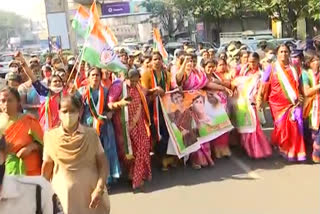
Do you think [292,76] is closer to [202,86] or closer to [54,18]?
[202,86]

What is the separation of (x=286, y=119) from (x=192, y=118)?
1155 mm

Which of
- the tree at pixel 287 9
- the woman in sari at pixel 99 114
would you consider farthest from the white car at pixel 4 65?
the woman in sari at pixel 99 114

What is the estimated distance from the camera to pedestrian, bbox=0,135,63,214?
352cm

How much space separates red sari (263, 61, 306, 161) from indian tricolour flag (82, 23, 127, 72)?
1968 mm

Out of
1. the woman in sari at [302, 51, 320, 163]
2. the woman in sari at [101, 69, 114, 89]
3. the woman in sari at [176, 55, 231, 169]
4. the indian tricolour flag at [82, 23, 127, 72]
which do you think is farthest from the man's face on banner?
the indian tricolour flag at [82, 23, 127, 72]

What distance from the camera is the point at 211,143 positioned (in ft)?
23.2

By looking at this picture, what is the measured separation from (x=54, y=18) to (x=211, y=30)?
2429cm

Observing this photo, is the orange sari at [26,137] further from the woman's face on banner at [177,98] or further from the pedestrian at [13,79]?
the woman's face on banner at [177,98]

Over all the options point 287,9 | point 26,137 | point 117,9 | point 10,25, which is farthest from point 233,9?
point 10,25

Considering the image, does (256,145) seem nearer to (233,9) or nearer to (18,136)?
(18,136)

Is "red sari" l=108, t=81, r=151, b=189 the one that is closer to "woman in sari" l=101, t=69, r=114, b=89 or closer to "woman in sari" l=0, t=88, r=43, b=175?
"woman in sari" l=101, t=69, r=114, b=89

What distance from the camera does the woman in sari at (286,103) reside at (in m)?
6.45

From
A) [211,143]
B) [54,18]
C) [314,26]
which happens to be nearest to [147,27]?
[314,26]

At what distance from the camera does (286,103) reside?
21.5 feet
